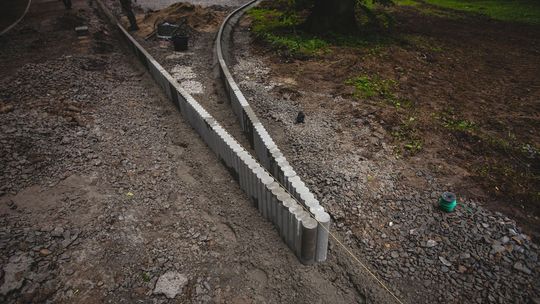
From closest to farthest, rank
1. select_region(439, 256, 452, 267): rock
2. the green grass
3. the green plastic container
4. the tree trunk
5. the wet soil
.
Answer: select_region(439, 256, 452, 267): rock, the green plastic container, the wet soil, the tree trunk, the green grass

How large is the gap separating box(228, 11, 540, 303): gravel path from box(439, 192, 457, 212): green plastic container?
10cm

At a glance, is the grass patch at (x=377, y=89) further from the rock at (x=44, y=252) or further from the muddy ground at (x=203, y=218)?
the rock at (x=44, y=252)

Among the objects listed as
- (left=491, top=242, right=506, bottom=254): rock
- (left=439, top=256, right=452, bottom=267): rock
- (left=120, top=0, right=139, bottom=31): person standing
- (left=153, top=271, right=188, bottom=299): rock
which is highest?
(left=120, top=0, right=139, bottom=31): person standing

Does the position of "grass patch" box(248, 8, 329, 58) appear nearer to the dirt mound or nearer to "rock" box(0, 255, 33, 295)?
the dirt mound

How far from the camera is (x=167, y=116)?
25.4 ft

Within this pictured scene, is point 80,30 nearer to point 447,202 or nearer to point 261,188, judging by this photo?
point 261,188

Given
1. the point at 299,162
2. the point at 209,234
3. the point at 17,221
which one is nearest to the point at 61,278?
Result: the point at 17,221

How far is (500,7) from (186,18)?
1991 cm

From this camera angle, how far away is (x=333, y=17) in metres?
12.6

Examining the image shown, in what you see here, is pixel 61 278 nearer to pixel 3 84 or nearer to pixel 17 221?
pixel 17 221

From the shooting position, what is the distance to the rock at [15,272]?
366 centimetres

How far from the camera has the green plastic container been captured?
15.0 ft

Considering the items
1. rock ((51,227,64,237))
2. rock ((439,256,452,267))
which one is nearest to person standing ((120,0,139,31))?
rock ((51,227,64,237))

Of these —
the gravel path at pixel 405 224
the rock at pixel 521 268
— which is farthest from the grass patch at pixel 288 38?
the rock at pixel 521 268
